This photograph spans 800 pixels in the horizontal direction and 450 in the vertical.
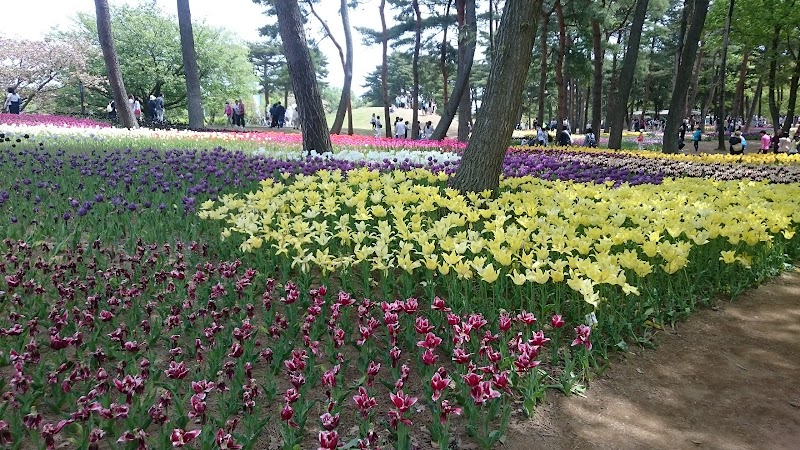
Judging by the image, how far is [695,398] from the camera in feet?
10.7

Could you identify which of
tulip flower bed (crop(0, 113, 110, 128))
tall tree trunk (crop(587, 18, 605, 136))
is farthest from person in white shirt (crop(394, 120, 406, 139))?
tulip flower bed (crop(0, 113, 110, 128))

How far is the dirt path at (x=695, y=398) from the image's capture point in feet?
9.33

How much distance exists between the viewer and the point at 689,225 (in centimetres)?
473

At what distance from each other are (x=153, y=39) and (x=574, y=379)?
3800 cm

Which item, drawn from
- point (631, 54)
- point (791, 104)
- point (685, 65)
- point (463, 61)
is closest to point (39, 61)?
point (463, 61)

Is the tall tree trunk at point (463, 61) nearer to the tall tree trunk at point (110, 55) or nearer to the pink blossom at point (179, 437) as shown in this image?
the tall tree trunk at point (110, 55)

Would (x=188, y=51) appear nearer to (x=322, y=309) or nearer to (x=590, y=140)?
(x=590, y=140)

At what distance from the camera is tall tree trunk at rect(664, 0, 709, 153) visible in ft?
46.3

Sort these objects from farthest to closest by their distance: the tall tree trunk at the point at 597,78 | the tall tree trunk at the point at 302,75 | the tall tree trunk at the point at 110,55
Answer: the tall tree trunk at the point at 597,78 < the tall tree trunk at the point at 110,55 < the tall tree trunk at the point at 302,75

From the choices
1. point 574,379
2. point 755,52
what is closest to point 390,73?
point 755,52

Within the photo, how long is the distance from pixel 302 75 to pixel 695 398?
9108 millimetres

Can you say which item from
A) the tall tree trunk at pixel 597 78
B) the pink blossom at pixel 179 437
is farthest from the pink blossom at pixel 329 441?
the tall tree trunk at pixel 597 78

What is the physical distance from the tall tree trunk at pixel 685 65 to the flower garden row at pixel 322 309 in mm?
8799

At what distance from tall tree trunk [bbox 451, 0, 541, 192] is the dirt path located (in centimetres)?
303
